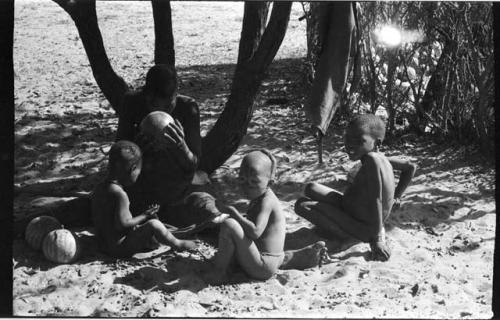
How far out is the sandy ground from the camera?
4.88m

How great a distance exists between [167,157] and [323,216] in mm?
1249

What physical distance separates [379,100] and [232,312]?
162 inches

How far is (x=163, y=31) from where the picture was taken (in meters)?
6.91

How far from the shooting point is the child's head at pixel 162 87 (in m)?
5.40

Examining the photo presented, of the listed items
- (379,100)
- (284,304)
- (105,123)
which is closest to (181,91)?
(105,123)

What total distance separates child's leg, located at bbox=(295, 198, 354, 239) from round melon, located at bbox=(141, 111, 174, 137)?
126cm

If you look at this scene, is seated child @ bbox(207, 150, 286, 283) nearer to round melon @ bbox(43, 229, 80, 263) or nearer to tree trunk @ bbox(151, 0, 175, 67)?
round melon @ bbox(43, 229, 80, 263)

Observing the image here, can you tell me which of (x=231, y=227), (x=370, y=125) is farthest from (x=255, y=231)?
(x=370, y=125)

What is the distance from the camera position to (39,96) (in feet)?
28.7

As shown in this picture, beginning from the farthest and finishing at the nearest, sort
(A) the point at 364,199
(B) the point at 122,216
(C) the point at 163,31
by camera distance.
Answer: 1. (C) the point at 163,31
2. (A) the point at 364,199
3. (B) the point at 122,216

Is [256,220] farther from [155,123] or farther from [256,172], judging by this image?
[155,123]

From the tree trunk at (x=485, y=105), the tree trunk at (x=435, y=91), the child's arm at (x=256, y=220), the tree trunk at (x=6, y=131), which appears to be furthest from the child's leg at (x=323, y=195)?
the tree trunk at (x=435, y=91)

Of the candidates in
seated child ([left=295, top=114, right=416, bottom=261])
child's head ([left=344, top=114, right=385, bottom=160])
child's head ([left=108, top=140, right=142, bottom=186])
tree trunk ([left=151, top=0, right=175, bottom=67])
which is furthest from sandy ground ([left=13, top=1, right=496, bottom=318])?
tree trunk ([left=151, top=0, right=175, bottom=67])

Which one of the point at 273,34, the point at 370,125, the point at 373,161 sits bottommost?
the point at 373,161
